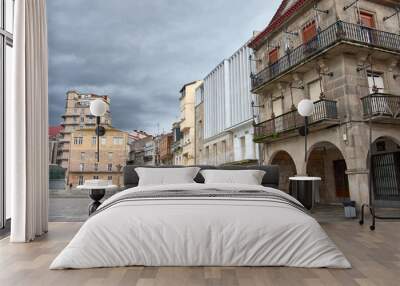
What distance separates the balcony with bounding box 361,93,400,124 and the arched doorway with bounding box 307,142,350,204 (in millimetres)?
1770

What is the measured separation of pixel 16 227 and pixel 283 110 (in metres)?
7.08

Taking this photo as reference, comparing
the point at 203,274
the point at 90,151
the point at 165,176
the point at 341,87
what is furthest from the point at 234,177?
the point at 90,151

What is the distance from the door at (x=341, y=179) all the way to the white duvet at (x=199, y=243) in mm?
6958

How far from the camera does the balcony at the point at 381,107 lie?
20.4 ft

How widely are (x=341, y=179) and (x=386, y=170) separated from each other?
1.25 metres

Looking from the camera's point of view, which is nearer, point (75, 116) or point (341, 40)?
point (341, 40)

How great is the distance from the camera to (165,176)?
346cm

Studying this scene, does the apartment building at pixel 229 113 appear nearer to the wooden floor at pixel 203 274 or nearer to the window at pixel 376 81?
the window at pixel 376 81

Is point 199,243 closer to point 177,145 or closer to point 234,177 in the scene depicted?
point 234,177

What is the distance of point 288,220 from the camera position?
1.90m

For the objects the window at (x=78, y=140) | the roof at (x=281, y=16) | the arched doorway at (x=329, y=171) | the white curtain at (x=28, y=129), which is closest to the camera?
the white curtain at (x=28, y=129)

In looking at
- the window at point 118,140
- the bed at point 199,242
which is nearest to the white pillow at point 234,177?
the bed at point 199,242

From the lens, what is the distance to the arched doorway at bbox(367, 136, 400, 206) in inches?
272

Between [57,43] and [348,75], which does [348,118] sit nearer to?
[348,75]
